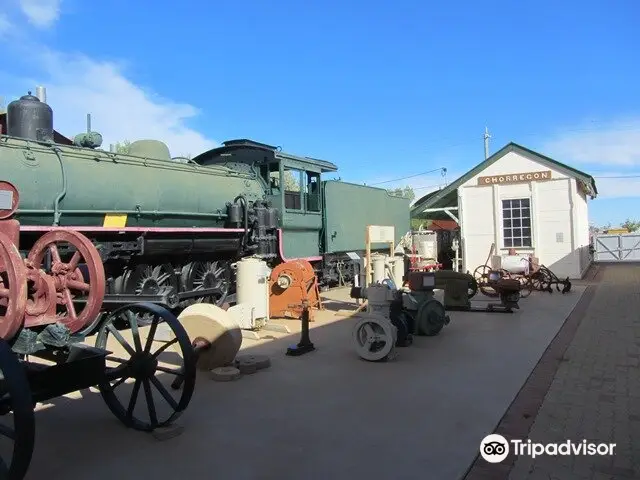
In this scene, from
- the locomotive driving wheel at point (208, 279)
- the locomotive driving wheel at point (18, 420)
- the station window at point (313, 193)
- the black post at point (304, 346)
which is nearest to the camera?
the locomotive driving wheel at point (18, 420)

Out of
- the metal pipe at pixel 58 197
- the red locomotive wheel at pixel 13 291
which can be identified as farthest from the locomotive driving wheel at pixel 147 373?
the metal pipe at pixel 58 197

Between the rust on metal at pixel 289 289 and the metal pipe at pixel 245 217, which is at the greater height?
the metal pipe at pixel 245 217

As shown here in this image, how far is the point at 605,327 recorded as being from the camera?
764cm

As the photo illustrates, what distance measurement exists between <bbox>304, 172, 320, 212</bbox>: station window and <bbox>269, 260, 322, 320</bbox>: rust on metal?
408 centimetres

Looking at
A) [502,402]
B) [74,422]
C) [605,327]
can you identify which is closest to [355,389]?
[502,402]

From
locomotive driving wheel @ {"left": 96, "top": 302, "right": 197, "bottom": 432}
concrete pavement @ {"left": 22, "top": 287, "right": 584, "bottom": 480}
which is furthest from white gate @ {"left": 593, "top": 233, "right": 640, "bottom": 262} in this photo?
locomotive driving wheel @ {"left": 96, "top": 302, "right": 197, "bottom": 432}

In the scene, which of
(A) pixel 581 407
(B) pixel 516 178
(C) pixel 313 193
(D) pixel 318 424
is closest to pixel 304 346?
(D) pixel 318 424

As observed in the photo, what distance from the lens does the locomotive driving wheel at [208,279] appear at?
30.7ft

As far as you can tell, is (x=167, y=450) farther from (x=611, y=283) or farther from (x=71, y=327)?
(x=611, y=283)

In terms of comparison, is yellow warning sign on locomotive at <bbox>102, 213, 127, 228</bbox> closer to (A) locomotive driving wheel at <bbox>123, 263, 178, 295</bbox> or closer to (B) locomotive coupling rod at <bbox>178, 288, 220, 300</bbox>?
(A) locomotive driving wheel at <bbox>123, 263, 178, 295</bbox>

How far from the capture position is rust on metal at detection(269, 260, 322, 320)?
865 cm

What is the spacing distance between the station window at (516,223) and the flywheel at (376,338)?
9.92 metres

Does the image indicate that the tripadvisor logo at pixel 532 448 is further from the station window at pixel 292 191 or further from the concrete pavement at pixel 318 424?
the station window at pixel 292 191

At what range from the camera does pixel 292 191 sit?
1235cm
